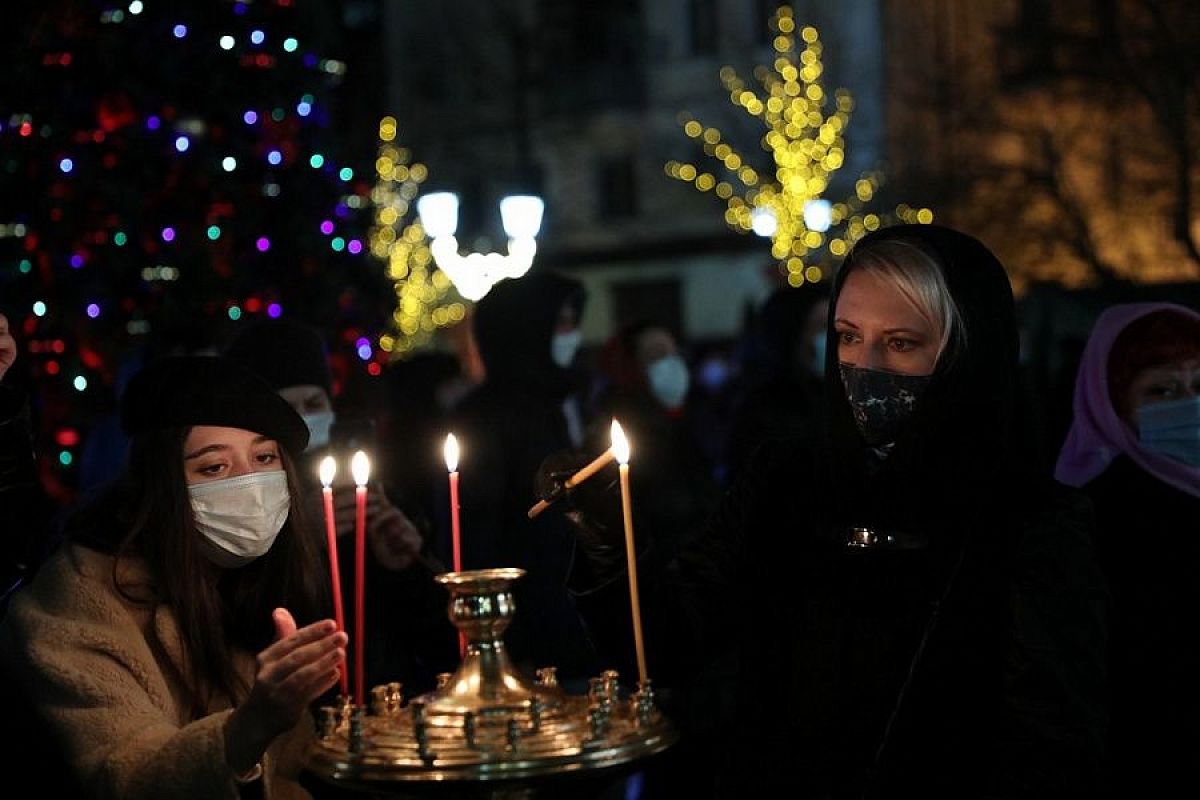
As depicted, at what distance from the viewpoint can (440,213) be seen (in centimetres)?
1864

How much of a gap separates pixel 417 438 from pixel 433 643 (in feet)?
13.6

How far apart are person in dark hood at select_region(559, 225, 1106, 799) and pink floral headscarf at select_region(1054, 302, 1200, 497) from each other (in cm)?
170

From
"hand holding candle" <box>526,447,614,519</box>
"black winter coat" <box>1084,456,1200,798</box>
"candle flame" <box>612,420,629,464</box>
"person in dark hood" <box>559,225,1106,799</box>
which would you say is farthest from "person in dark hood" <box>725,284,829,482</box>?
"candle flame" <box>612,420,629,464</box>

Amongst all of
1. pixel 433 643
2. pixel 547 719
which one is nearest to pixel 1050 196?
pixel 433 643

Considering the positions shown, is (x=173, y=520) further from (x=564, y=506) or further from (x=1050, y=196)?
(x=1050, y=196)

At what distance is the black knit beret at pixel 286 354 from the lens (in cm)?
700

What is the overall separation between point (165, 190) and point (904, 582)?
7279 mm

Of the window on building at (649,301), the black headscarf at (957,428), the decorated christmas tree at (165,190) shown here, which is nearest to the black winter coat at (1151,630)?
the black headscarf at (957,428)

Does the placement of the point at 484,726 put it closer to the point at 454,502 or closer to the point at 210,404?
the point at 454,502

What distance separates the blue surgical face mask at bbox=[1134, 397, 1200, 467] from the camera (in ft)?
18.5

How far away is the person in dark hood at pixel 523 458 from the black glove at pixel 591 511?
3.33 metres

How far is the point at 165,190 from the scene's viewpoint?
34.3 ft

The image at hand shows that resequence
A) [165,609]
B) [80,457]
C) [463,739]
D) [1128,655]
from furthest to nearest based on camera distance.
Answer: [80,457], [1128,655], [165,609], [463,739]

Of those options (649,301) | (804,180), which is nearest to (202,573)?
(804,180)
